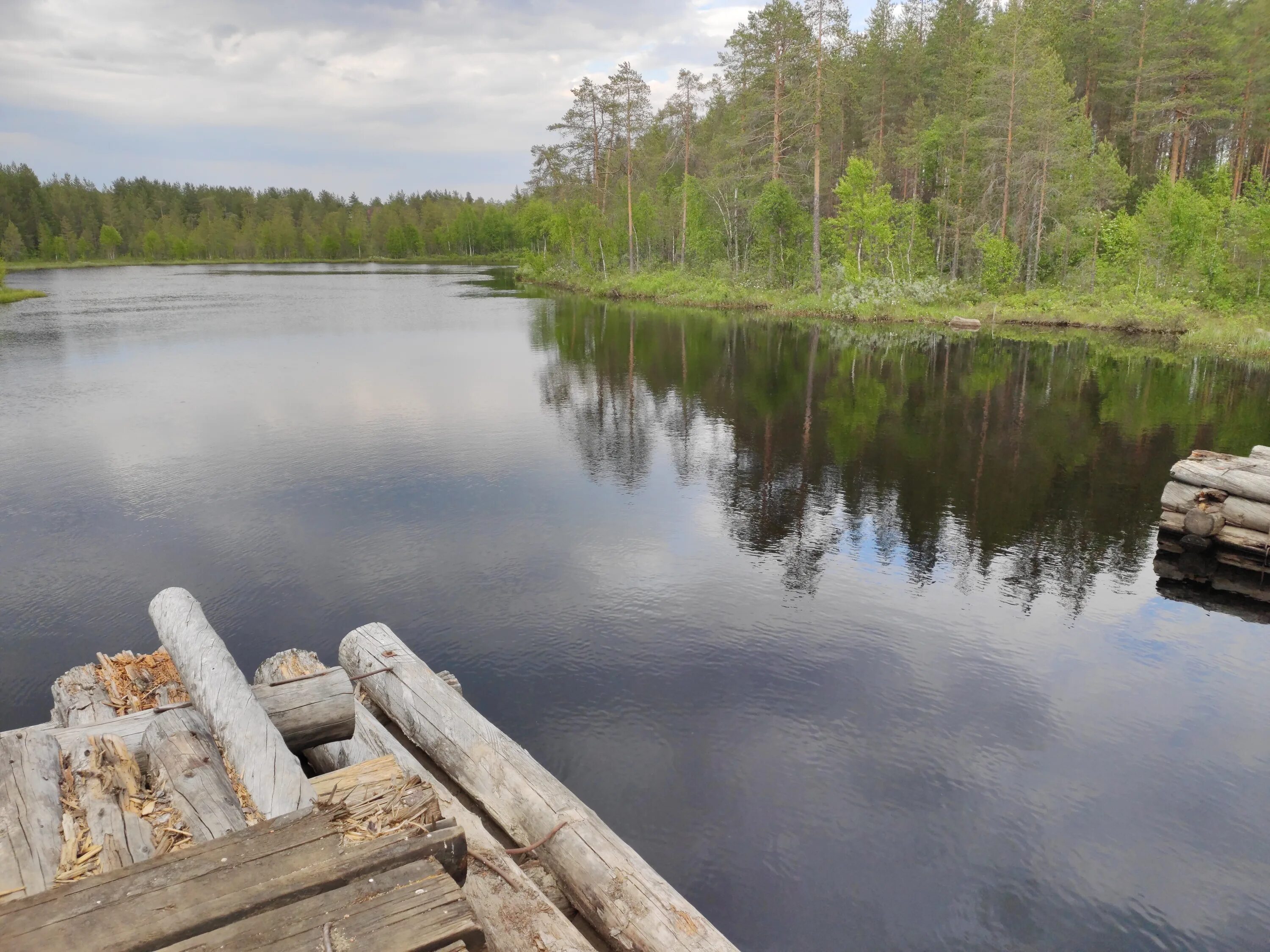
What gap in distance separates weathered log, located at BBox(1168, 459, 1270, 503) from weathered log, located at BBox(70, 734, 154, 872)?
45.9ft

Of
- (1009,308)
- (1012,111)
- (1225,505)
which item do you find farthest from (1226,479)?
(1012,111)

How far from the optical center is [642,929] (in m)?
4.21

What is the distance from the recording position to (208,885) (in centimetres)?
322

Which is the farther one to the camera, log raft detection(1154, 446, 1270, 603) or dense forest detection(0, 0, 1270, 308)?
dense forest detection(0, 0, 1270, 308)

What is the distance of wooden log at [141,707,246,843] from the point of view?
12.6 ft

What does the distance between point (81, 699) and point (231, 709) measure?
1591mm

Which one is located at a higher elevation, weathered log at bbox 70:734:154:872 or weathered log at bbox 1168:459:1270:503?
weathered log at bbox 70:734:154:872

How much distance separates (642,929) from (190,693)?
3249mm

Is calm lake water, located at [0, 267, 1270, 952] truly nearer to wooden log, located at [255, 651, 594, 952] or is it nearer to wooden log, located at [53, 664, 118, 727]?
wooden log, located at [255, 651, 594, 952]

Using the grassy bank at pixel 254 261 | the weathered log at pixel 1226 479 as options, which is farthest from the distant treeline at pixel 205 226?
the weathered log at pixel 1226 479

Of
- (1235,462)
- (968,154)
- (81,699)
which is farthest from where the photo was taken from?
(968,154)

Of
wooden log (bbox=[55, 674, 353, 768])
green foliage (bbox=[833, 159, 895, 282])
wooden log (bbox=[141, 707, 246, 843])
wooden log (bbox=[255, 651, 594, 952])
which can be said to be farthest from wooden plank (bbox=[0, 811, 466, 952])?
green foliage (bbox=[833, 159, 895, 282])

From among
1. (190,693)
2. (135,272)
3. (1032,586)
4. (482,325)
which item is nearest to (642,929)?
(190,693)

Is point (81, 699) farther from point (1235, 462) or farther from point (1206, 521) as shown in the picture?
point (1235, 462)
